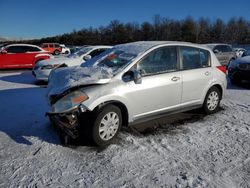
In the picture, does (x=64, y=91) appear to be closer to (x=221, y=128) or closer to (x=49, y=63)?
(x=221, y=128)

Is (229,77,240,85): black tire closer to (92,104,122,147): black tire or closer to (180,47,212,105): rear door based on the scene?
(180,47,212,105): rear door

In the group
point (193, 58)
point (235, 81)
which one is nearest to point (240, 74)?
point (235, 81)

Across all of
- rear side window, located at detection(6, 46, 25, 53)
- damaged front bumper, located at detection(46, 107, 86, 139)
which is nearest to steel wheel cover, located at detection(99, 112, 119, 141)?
damaged front bumper, located at detection(46, 107, 86, 139)

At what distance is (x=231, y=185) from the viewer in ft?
9.55

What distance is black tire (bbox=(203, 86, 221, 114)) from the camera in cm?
542

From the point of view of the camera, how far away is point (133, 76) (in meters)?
4.04

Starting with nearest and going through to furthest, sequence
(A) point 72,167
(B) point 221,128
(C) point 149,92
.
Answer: (A) point 72,167, (C) point 149,92, (B) point 221,128

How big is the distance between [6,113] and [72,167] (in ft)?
9.72

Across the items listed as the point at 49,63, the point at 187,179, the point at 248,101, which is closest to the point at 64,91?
the point at 187,179

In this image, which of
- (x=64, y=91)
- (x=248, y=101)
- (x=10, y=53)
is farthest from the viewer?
(x=10, y=53)

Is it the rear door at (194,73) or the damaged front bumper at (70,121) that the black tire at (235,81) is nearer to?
the rear door at (194,73)

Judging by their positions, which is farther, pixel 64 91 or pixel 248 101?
pixel 248 101

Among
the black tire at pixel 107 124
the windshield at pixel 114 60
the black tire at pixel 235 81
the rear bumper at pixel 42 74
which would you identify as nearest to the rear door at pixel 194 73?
the windshield at pixel 114 60

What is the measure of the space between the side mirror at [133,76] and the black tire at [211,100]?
2.03m
